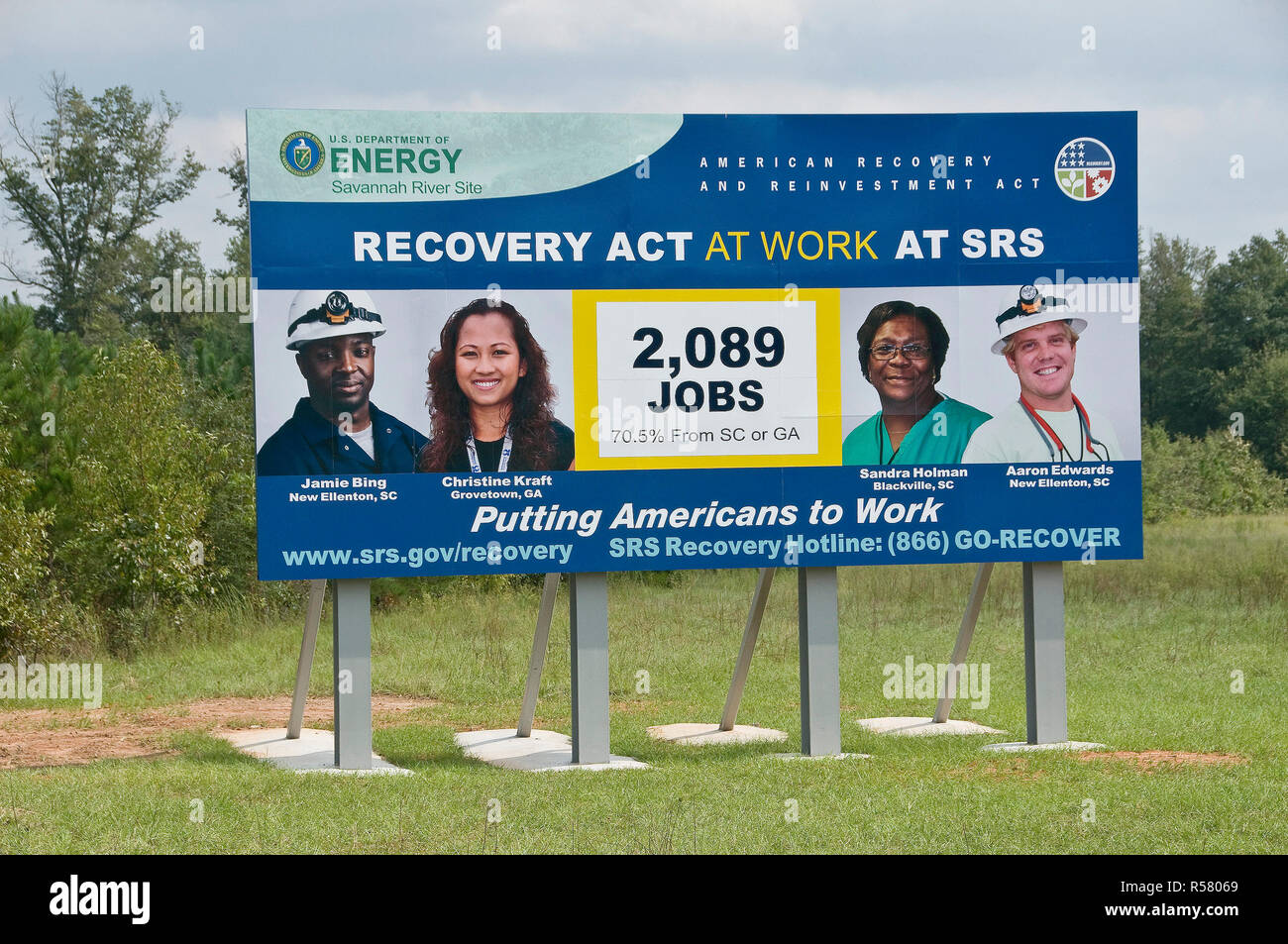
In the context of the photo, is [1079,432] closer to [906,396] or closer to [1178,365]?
[906,396]

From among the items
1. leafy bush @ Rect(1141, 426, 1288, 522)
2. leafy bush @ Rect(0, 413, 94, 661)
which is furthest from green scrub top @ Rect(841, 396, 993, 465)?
leafy bush @ Rect(1141, 426, 1288, 522)

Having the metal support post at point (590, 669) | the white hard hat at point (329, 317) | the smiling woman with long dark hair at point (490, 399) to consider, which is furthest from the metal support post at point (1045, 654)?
the white hard hat at point (329, 317)

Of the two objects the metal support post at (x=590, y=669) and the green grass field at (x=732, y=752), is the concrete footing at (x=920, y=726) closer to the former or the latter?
the green grass field at (x=732, y=752)

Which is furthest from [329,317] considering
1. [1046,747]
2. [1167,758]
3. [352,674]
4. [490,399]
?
[1167,758]

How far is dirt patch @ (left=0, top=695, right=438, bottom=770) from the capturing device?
47.7 ft

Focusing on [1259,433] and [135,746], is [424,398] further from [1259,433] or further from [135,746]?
[1259,433]

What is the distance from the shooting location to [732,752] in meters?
13.6

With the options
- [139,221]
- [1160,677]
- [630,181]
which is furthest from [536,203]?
[139,221]

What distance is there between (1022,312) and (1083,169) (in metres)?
1.37

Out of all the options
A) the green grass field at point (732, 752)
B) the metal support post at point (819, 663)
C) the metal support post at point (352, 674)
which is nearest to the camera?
the green grass field at point (732, 752)

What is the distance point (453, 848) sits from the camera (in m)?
9.29

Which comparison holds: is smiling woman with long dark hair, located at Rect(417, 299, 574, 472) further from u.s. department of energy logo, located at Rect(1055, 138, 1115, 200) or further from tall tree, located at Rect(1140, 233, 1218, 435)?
tall tree, located at Rect(1140, 233, 1218, 435)

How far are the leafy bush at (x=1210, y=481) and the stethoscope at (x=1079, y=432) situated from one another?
3370cm

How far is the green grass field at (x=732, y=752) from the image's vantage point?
9750mm
